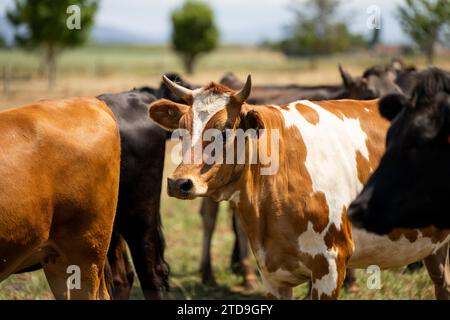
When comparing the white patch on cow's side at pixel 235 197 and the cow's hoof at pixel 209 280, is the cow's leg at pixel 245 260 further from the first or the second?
the white patch on cow's side at pixel 235 197

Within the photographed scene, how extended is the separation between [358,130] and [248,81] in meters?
1.08

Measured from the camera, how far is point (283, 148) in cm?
483

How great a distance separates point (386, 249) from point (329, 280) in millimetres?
608

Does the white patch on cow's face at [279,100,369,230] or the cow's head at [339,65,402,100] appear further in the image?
the cow's head at [339,65,402,100]

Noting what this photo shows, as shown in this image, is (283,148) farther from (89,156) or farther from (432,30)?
(432,30)

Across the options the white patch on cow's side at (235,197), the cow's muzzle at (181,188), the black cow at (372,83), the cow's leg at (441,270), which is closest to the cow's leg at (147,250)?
the white patch on cow's side at (235,197)

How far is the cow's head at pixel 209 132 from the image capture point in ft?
14.5

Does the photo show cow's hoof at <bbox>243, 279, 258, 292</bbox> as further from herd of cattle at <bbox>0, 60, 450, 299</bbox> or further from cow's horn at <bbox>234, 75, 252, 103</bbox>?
cow's horn at <bbox>234, 75, 252, 103</bbox>

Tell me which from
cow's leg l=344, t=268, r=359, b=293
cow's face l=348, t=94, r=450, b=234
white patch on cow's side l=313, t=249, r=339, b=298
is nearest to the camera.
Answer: cow's face l=348, t=94, r=450, b=234

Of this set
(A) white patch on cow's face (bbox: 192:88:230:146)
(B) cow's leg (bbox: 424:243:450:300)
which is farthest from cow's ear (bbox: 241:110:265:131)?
(B) cow's leg (bbox: 424:243:450:300)

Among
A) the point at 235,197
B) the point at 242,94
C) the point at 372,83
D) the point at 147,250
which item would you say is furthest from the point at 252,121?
the point at 372,83

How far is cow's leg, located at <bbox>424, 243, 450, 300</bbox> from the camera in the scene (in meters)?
5.69

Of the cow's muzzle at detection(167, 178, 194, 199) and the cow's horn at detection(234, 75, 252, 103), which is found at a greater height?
the cow's horn at detection(234, 75, 252, 103)
